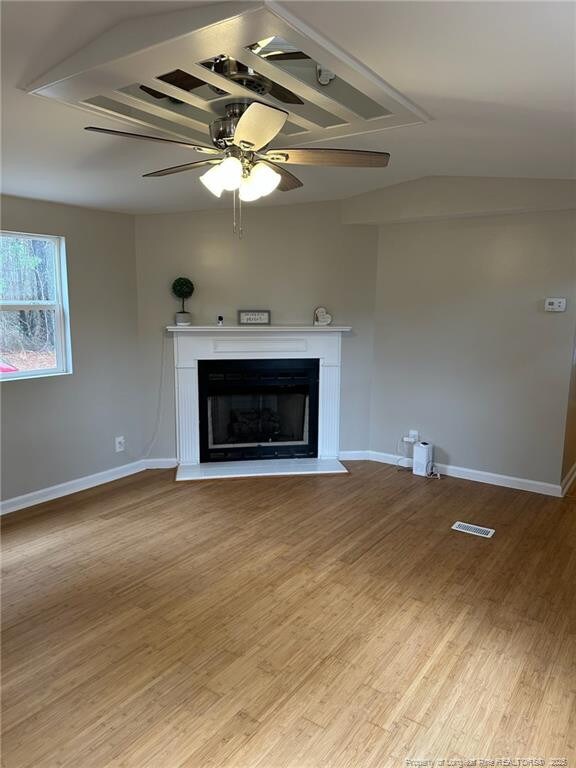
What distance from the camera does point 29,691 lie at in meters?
2.12

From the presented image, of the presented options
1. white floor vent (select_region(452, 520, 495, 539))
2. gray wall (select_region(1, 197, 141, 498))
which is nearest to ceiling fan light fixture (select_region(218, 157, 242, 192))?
gray wall (select_region(1, 197, 141, 498))

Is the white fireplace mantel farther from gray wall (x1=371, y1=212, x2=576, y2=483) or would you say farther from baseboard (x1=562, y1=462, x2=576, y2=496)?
baseboard (x1=562, y1=462, x2=576, y2=496)

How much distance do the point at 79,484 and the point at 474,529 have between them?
327cm

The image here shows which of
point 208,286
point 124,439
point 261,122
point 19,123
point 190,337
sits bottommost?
point 124,439

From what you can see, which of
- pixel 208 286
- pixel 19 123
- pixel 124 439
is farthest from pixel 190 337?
pixel 19 123

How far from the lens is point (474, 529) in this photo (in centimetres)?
361

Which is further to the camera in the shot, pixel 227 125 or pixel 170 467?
pixel 170 467

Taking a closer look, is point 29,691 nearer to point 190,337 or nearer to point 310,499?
point 310,499

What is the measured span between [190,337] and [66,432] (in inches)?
54.2

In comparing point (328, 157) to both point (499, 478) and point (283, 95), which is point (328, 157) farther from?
point (499, 478)

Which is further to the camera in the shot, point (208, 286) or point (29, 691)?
point (208, 286)

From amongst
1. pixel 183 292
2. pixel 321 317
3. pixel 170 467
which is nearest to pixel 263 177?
pixel 183 292

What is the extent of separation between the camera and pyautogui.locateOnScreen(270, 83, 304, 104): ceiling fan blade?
228 cm

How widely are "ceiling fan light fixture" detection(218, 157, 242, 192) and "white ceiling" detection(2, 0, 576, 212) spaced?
598 mm
